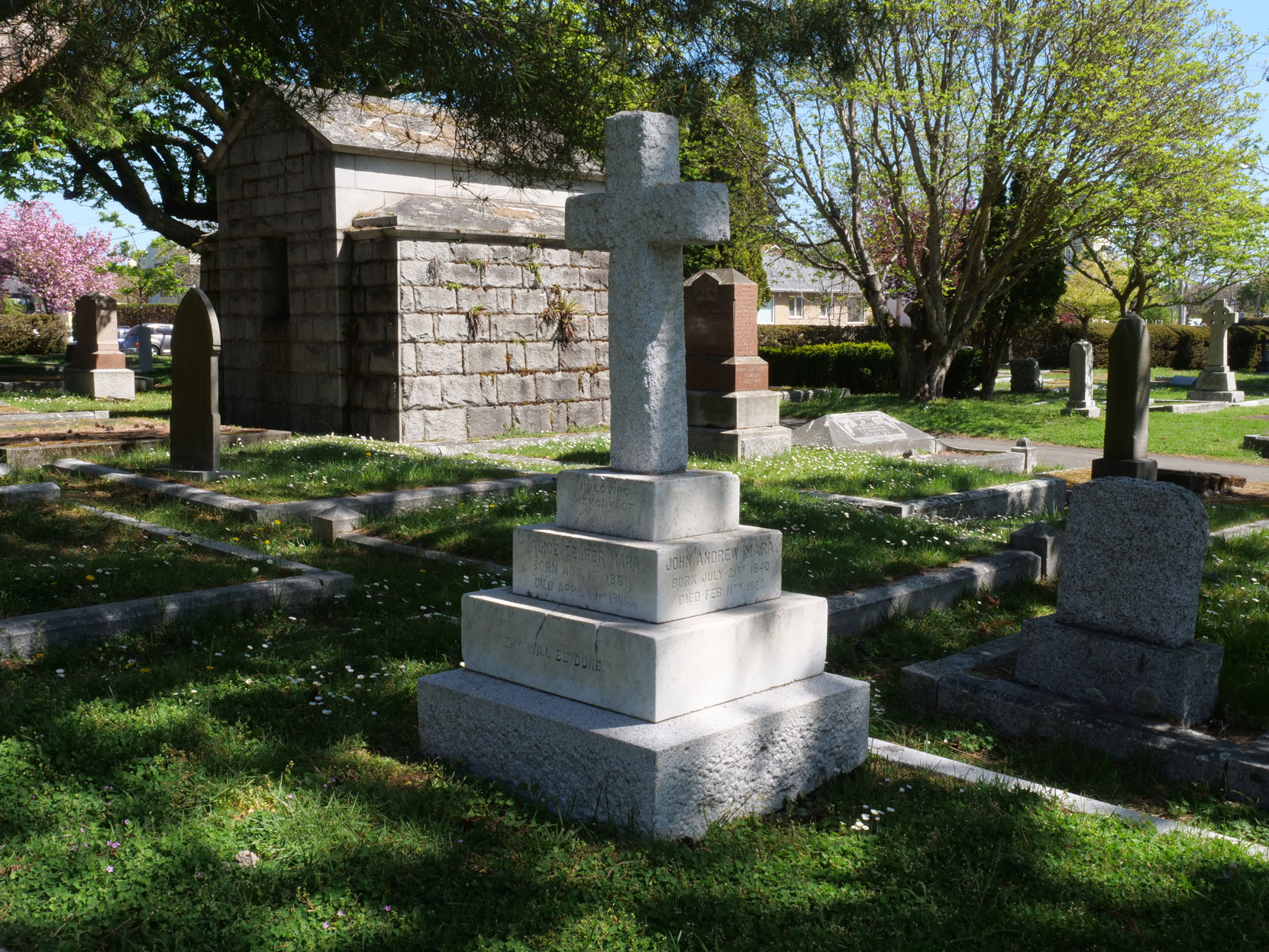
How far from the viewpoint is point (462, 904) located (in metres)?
2.86

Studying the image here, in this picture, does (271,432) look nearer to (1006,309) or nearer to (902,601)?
(902,601)

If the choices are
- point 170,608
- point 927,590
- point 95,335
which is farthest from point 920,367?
point 170,608

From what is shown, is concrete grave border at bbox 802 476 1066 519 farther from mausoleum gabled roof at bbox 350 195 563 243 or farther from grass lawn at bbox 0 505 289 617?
mausoleum gabled roof at bbox 350 195 563 243

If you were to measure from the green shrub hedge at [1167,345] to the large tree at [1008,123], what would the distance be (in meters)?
18.2

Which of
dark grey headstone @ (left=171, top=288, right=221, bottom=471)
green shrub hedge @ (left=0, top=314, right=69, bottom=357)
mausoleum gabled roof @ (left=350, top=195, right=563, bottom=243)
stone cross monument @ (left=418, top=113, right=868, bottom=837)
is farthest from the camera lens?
green shrub hedge @ (left=0, top=314, right=69, bottom=357)

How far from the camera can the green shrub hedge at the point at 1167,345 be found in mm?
36562

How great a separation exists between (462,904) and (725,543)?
1459 millimetres

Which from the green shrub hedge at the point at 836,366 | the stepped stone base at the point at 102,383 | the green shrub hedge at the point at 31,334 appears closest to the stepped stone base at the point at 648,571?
the stepped stone base at the point at 102,383

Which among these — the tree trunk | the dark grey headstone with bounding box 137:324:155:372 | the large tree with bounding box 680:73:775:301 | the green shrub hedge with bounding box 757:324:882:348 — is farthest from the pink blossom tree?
the tree trunk

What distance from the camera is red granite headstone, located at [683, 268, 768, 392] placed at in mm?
12336

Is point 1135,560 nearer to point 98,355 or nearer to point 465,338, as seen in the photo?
point 465,338

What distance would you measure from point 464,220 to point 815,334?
2426cm

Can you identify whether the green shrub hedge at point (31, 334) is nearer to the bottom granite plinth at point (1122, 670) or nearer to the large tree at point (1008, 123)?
the large tree at point (1008, 123)

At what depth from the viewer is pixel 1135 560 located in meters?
4.65
